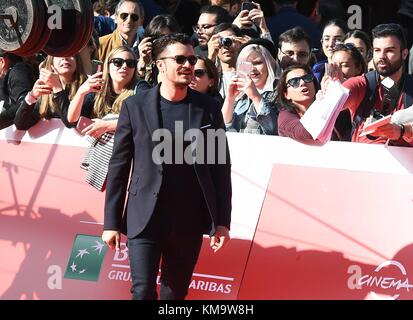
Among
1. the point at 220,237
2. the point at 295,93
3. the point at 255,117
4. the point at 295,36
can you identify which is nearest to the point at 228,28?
the point at 295,36

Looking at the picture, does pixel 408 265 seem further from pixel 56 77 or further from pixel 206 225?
pixel 56 77

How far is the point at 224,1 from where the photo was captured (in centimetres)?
991

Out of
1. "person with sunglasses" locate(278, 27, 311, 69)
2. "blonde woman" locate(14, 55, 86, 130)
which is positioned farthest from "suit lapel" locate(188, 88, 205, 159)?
"person with sunglasses" locate(278, 27, 311, 69)

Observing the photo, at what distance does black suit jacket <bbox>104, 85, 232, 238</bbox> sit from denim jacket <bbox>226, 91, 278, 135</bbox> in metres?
0.96

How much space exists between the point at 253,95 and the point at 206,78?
0.65 m

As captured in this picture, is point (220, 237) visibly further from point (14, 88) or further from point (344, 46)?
point (14, 88)

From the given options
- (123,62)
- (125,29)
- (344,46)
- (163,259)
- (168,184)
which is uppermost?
(344,46)

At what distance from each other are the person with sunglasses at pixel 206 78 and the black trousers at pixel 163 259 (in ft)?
5.83

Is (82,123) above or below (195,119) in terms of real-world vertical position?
below

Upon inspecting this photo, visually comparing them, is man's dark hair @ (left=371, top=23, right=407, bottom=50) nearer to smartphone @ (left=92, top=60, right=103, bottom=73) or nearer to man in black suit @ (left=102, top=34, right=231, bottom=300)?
man in black suit @ (left=102, top=34, right=231, bottom=300)

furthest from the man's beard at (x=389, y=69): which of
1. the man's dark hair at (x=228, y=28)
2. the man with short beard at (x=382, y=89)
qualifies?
the man's dark hair at (x=228, y=28)

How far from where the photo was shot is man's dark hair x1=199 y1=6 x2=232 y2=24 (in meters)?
9.17

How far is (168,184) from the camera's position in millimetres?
6137

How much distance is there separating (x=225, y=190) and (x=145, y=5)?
4.65 m
